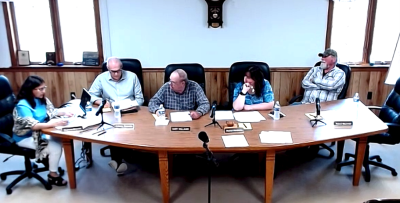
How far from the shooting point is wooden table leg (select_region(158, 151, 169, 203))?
251 cm

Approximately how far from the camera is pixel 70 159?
291 centimetres

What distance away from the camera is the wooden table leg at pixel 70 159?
2838 millimetres

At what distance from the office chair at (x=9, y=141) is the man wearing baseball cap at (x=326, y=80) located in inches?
114

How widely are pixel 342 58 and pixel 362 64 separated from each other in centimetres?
27

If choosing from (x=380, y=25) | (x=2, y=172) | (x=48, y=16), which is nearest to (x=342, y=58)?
(x=380, y=25)

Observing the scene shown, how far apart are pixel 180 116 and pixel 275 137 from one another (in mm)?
885

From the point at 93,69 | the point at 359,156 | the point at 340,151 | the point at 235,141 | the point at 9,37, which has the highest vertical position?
the point at 9,37

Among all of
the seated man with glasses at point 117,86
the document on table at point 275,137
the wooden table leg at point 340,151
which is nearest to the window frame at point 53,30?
the seated man with glasses at point 117,86

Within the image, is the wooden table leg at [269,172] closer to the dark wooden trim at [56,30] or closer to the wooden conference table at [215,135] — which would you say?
the wooden conference table at [215,135]

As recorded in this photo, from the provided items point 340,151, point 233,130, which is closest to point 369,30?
point 340,151

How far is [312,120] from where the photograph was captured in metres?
2.87

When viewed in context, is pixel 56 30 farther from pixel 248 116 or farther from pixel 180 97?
pixel 248 116

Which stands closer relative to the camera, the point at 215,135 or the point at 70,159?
the point at 215,135

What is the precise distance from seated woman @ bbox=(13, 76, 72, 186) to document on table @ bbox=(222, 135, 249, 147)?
1350 millimetres
